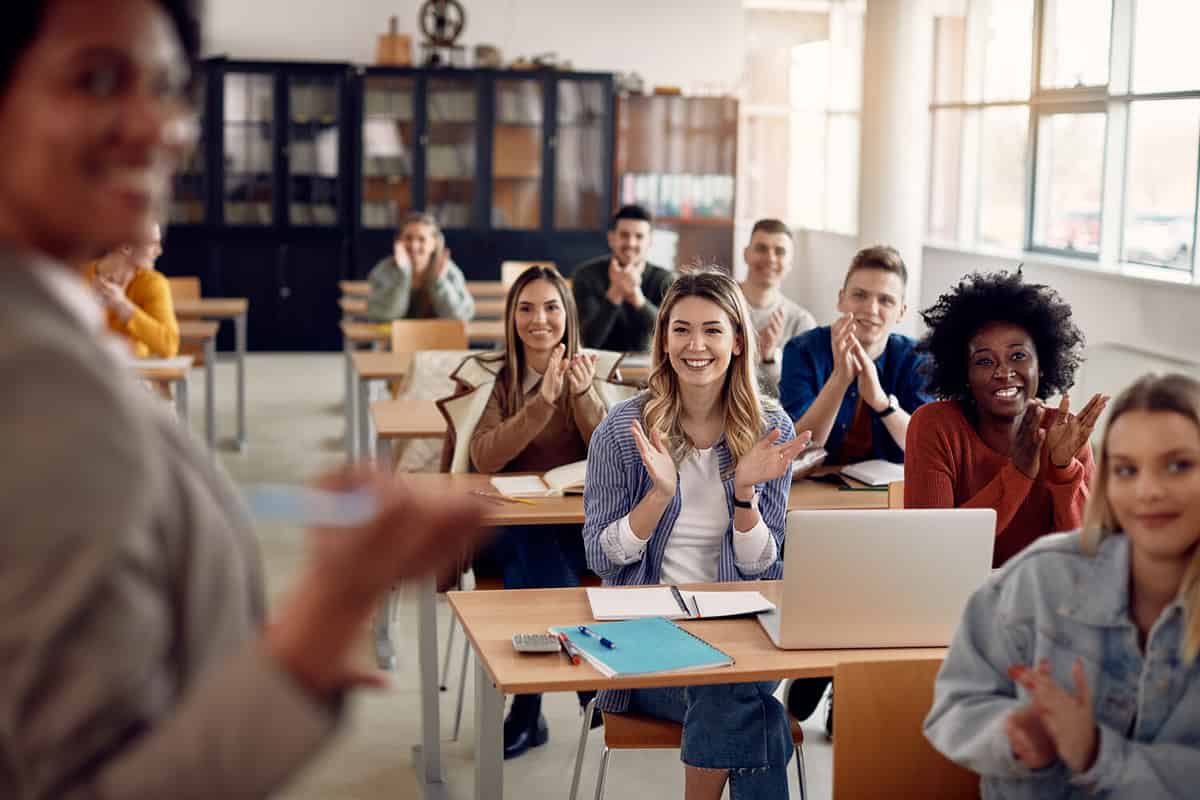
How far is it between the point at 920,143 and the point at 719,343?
6.43 meters

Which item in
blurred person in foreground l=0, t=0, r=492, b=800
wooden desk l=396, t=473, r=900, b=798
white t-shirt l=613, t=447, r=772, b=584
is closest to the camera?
blurred person in foreground l=0, t=0, r=492, b=800

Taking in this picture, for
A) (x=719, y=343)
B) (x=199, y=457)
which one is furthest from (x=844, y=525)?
(x=199, y=457)

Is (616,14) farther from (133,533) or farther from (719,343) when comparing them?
(133,533)

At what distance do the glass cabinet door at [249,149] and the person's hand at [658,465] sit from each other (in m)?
8.10

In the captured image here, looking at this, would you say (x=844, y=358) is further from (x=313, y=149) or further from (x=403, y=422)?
(x=313, y=149)

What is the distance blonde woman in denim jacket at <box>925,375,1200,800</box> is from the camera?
5.45 feet

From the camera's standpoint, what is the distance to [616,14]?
11.0 meters

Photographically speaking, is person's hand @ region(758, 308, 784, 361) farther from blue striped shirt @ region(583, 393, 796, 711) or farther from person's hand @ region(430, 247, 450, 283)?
person's hand @ region(430, 247, 450, 283)

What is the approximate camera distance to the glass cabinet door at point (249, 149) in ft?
33.7

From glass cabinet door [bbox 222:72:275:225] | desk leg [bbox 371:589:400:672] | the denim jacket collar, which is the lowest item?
desk leg [bbox 371:589:400:672]

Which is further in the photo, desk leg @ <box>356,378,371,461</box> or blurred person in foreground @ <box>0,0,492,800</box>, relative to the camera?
desk leg @ <box>356,378,371,461</box>

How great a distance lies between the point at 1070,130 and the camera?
25.3ft

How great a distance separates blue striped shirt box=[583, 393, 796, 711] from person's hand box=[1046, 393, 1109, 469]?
0.54 metres

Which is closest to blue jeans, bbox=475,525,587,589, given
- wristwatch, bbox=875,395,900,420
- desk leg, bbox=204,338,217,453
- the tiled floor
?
the tiled floor
